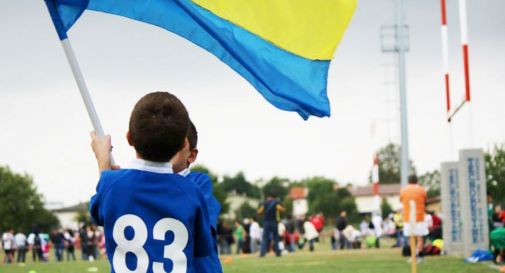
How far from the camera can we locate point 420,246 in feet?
70.1

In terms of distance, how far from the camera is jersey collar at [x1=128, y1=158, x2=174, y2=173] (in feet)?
14.7

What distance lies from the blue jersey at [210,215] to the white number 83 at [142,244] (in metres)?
0.26

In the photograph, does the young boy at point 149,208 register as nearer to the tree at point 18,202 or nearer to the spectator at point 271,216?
the spectator at point 271,216

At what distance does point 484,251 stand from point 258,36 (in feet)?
52.7

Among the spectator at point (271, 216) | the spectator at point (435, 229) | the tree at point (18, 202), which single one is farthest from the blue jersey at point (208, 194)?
the tree at point (18, 202)

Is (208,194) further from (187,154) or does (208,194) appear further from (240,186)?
(240,186)

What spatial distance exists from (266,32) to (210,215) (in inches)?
89.8

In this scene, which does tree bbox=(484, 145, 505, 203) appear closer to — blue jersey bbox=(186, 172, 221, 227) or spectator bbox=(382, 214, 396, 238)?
spectator bbox=(382, 214, 396, 238)

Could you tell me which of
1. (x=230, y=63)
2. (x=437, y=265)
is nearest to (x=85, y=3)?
(x=230, y=63)

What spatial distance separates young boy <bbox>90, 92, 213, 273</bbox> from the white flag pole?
64 cm

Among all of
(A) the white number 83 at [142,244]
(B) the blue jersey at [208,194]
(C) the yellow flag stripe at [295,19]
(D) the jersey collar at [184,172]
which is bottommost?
(A) the white number 83 at [142,244]

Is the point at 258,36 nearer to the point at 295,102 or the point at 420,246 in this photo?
the point at 295,102

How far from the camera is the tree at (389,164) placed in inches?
5591

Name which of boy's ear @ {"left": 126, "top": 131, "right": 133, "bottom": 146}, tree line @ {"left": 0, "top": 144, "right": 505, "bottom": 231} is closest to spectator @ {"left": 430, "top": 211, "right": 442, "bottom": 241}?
boy's ear @ {"left": 126, "top": 131, "right": 133, "bottom": 146}
